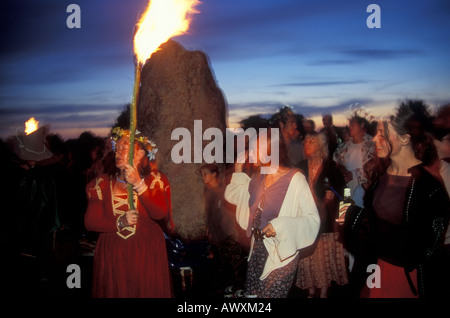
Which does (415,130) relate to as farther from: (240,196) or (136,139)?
(136,139)

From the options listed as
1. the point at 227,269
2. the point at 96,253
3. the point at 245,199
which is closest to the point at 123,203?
the point at 96,253

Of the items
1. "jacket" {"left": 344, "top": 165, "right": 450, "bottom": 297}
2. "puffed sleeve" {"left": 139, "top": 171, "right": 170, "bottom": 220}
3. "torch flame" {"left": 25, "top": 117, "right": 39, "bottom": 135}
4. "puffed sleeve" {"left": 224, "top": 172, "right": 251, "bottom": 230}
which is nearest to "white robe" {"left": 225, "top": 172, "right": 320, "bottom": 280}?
"puffed sleeve" {"left": 224, "top": 172, "right": 251, "bottom": 230}

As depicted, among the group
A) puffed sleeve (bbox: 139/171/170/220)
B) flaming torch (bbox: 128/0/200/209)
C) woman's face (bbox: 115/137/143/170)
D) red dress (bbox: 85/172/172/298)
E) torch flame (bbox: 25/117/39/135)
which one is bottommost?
red dress (bbox: 85/172/172/298)

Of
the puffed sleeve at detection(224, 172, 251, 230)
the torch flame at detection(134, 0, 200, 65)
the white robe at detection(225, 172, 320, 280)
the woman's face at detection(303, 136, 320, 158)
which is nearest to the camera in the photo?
the torch flame at detection(134, 0, 200, 65)

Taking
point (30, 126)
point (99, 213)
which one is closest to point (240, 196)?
point (99, 213)

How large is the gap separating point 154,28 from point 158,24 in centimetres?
7

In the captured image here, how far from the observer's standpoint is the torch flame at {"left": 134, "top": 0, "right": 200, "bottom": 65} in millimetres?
3830

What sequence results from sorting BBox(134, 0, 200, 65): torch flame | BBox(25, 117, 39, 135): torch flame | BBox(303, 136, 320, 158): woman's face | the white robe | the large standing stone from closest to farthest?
BBox(134, 0, 200, 65): torch flame, the white robe, BBox(25, 117, 39, 135): torch flame, BBox(303, 136, 320, 158): woman's face, the large standing stone

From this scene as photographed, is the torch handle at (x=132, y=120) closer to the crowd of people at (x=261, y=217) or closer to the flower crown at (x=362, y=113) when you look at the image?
the crowd of people at (x=261, y=217)

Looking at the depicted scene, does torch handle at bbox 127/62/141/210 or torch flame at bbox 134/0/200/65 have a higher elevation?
torch flame at bbox 134/0/200/65

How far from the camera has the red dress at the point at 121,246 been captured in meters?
3.96

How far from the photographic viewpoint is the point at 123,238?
3.99 metres

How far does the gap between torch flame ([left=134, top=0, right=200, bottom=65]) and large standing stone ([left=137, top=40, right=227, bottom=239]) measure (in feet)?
12.0

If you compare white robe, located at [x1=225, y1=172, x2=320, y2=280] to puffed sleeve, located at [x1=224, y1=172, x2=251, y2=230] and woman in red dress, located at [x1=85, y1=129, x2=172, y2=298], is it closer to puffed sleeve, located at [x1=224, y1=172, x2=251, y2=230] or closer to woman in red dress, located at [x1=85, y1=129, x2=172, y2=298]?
puffed sleeve, located at [x1=224, y1=172, x2=251, y2=230]
